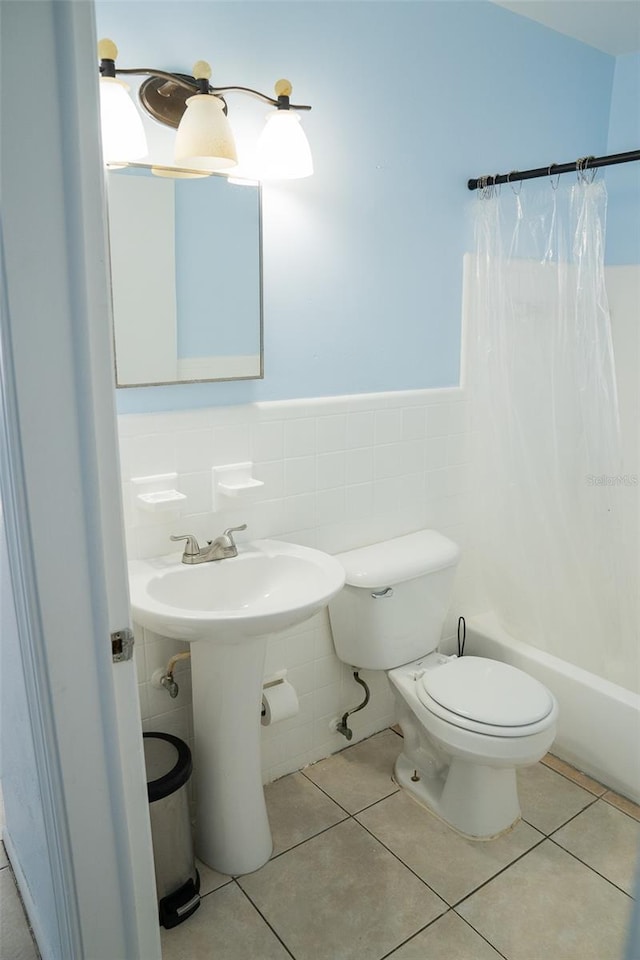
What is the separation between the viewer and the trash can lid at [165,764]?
166 cm

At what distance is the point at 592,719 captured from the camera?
219 centimetres

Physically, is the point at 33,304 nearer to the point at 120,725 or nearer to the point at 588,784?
the point at 120,725

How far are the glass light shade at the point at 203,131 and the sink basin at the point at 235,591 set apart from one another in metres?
1.03

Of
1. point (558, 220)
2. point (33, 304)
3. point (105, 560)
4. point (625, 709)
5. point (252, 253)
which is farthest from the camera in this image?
point (558, 220)

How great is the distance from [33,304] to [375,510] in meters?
1.56

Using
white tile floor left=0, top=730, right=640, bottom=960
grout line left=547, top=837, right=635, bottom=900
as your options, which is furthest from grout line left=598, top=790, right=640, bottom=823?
grout line left=547, top=837, right=635, bottom=900

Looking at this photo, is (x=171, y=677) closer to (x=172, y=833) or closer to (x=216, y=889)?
(x=172, y=833)

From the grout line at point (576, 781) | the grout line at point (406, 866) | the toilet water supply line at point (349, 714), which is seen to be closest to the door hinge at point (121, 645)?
the grout line at point (406, 866)

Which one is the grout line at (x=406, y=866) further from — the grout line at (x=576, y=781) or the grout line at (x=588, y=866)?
the grout line at (x=576, y=781)

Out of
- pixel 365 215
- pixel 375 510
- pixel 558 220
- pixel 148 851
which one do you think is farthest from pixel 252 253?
pixel 148 851

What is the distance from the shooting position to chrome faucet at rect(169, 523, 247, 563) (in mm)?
1833

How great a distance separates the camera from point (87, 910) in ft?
3.73

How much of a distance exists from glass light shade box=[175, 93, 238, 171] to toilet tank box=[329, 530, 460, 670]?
122cm

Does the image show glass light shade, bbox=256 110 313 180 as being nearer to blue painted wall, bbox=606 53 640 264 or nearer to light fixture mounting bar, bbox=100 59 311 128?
light fixture mounting bar, bbox=100 59 311 128
